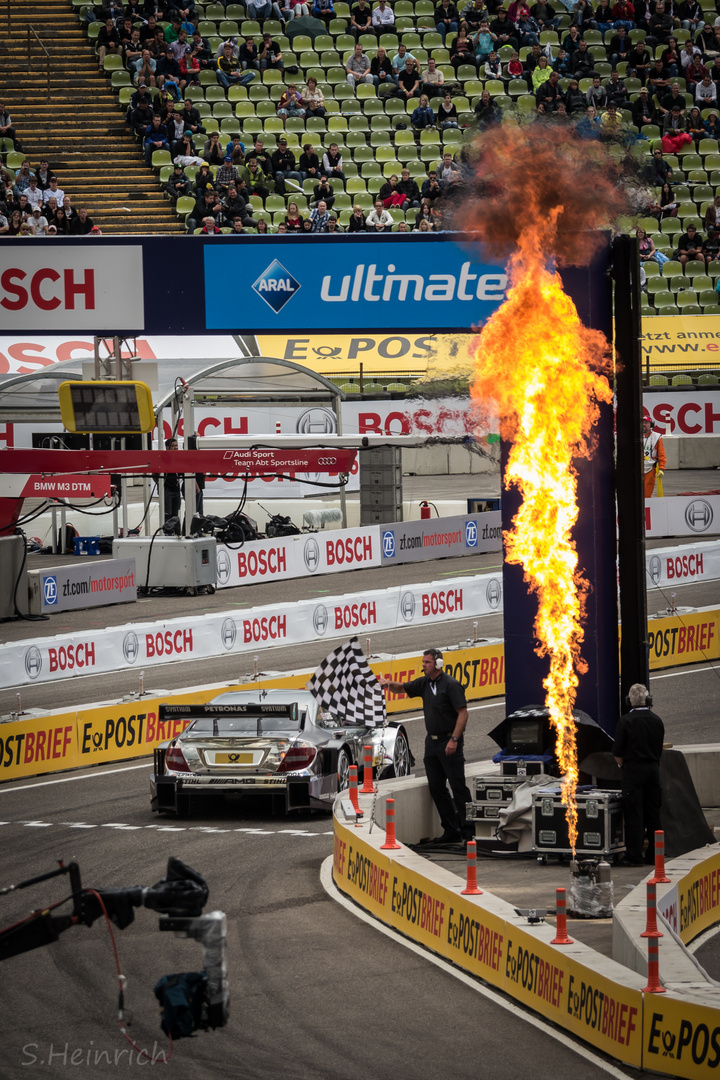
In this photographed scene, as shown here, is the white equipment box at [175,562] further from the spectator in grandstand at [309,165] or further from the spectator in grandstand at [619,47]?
the spectator in grandstand at [619,47]

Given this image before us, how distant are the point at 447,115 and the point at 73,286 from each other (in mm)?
29574

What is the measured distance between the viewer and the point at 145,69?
137 feet

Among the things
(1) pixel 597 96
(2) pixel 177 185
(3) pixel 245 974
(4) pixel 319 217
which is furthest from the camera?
A: (1) pixel 597 96

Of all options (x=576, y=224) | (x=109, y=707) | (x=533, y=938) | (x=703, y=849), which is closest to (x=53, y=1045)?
(x=533, y=938)

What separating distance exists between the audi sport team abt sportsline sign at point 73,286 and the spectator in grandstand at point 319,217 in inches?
901

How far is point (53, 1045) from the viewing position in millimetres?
8711

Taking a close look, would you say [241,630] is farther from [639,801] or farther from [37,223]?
[37,223]

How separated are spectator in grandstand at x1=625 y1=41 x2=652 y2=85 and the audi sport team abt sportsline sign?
1240 inches

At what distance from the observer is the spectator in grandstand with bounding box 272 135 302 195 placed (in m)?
40.7

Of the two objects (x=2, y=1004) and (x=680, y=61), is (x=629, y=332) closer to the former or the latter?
(x=2, y=1004)

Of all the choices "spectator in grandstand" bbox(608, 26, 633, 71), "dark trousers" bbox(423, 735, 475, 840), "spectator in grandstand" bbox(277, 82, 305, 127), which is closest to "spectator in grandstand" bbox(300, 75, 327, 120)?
"spectator in grandstand" bbox(277, 82, 305, 127)

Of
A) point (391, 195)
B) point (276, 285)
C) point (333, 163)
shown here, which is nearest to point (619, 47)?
point (391, 195)

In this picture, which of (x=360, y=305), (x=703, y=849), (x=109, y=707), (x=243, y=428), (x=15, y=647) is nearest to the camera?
(x=703, y=849)

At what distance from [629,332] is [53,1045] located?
7847mm
